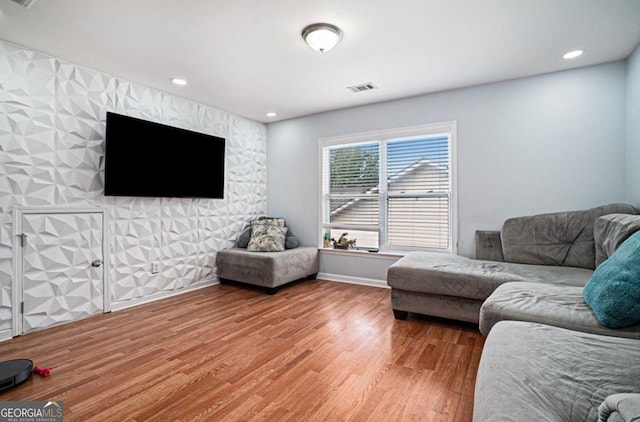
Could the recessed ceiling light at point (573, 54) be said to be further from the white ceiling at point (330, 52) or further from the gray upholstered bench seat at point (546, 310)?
the gray upholstered bench seat at point (546, 310)

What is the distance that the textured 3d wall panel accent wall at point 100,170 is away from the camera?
2592 mm

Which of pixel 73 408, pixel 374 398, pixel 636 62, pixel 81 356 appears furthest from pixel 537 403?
pixel 636 62

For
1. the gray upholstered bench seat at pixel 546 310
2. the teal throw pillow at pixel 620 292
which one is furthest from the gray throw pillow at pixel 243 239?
the teal throw pillow at pixel 620 292

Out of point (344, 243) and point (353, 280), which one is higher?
point (344, 243)

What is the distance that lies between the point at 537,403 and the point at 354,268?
137 inches

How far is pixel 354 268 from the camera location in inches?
173

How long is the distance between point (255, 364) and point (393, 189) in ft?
9.38

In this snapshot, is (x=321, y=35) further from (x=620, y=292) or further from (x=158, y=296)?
(x=158, y=296)

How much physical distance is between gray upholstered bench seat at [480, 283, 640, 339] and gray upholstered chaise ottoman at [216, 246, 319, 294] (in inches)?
100

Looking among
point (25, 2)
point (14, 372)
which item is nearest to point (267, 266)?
point (14, 372)

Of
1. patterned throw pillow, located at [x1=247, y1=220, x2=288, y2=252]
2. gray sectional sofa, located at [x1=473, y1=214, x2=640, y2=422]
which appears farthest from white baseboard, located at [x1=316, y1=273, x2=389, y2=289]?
gray sectional sofa, located at [x1=473, y1=214, x2=640, y2=422]

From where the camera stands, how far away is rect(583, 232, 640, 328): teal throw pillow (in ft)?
4.67

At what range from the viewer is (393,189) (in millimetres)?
4176

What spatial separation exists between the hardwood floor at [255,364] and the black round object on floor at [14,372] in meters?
0.06
